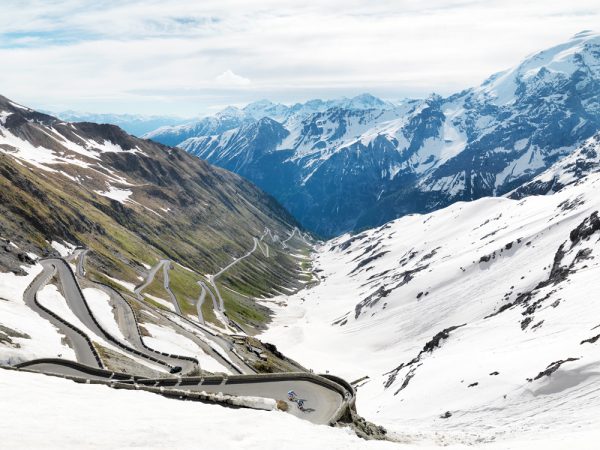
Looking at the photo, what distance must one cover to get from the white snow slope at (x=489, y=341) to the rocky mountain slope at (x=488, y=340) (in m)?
0.21

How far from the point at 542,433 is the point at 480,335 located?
48775 millimetres

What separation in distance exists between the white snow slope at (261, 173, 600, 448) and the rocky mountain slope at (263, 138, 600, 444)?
0.21 m

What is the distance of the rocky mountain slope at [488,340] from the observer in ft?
153

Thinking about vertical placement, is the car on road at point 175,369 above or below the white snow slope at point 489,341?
above

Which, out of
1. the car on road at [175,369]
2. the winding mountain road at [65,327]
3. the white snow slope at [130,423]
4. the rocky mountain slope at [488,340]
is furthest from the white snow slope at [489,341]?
the winding mountain road at [65,327]

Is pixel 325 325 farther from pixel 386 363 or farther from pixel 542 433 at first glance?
pixel 542 433

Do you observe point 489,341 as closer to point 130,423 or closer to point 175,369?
point 175,369

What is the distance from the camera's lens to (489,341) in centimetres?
7862

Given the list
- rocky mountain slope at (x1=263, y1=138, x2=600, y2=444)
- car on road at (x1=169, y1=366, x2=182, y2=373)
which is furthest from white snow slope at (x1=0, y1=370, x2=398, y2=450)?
car on road at (x1=169, y1=366, x2=182, y2=373)

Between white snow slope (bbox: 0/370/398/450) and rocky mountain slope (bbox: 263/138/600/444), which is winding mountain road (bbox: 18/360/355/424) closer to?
white snow slope (bbox: 0/370/398/450)

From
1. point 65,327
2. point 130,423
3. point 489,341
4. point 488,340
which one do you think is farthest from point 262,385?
point 488,340

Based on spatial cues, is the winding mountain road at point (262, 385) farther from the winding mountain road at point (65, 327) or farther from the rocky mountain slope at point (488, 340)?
the rocky mountain slope at point (488, 340)

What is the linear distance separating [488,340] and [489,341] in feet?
3.58

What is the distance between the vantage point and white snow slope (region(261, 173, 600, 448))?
1833 inches
